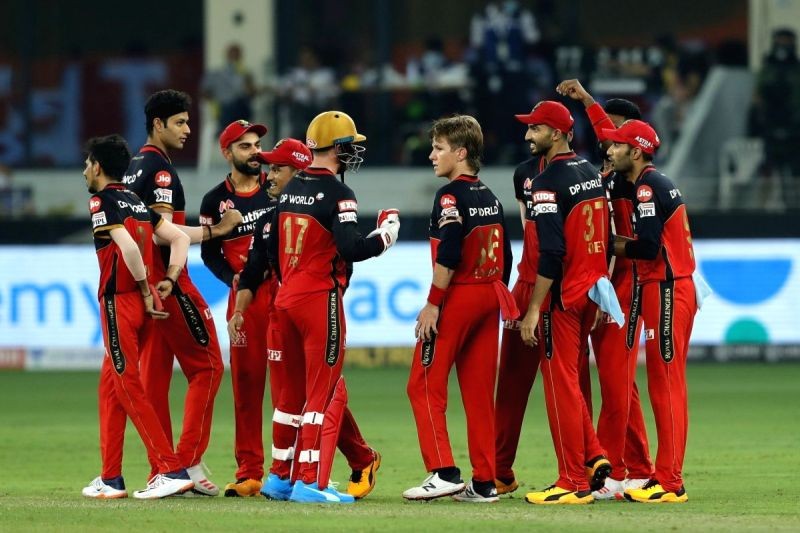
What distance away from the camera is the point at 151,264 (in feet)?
34.0

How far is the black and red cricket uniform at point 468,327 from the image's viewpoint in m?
9.88

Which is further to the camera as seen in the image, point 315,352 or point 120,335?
point 120,335

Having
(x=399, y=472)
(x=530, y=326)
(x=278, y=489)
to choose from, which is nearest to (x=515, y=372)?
(x=530, y=326)

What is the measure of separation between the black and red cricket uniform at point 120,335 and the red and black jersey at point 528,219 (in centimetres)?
239

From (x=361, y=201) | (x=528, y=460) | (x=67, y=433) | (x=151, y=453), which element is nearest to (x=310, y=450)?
(x=151, y=453)

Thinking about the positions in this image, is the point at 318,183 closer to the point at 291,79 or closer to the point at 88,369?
the point at 88,369

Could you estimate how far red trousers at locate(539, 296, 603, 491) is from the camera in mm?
9852

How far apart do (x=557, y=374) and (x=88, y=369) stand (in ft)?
41.4

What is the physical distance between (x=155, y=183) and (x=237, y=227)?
704 mm

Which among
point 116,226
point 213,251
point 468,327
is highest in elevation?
point 116,226

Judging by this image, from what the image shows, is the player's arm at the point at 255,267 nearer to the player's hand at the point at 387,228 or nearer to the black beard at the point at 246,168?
the black beard at the point at 246,168

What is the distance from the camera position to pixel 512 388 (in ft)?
34.2

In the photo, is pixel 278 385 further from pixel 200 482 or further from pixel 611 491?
pixel 611 491

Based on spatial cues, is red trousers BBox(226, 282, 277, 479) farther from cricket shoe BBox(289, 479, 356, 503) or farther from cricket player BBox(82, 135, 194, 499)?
cricket shoe BBox(289, 479, 356, 503)
